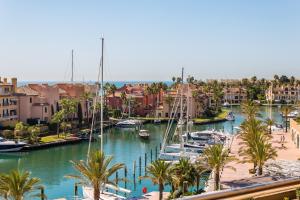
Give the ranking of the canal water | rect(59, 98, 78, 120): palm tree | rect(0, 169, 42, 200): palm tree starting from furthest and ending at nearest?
rect(59, 98, 78, 120): palm tree → the canal water → rect(0, 169, 42, 200): palm tree

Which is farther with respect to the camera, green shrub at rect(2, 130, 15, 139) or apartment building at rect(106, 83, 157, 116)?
apartment building at rect(106, 83, 157, 116)

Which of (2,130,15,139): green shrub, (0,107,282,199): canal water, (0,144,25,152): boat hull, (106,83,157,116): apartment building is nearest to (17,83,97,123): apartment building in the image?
(2,130,15,139): green shrub

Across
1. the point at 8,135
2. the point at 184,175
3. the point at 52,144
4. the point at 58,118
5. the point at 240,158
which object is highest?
the point at 58,118

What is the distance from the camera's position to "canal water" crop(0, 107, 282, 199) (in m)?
41.8

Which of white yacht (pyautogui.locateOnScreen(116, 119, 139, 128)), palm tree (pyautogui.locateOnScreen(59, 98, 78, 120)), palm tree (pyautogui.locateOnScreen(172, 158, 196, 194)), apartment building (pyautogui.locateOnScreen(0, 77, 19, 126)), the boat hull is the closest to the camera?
palm tree (pyautogui.locateOnScreen(172, 158, 196, 194))

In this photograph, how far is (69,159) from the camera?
188 ft

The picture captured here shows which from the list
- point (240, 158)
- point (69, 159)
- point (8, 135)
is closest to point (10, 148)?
point (8, 135)

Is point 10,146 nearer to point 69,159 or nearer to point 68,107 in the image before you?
point 69,159

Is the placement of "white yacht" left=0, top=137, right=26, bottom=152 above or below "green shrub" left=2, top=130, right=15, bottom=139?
below

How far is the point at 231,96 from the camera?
160 m

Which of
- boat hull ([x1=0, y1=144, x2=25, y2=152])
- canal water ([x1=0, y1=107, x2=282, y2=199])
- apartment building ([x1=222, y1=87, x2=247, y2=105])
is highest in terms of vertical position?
apartment building ([x1=222, y1=87, x2=247, y2=105])

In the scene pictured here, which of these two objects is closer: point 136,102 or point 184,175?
point 184,175

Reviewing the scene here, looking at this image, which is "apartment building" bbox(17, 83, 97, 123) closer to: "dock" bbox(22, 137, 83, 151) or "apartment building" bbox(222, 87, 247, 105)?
"dock" bbox(22, 137, 83, 151)

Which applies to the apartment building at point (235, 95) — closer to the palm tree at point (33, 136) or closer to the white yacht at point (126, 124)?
the white yacht at point (126, 124)
